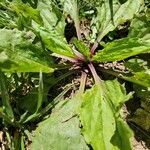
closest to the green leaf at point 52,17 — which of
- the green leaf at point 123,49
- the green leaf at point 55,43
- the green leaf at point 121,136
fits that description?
the green leaf at point 55,43

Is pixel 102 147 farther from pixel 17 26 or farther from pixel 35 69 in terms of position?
pixel 17 26

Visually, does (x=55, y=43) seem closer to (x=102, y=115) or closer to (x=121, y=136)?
(x=102, y=115)

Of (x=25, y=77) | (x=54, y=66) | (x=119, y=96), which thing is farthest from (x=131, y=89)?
(x=25, y=77)

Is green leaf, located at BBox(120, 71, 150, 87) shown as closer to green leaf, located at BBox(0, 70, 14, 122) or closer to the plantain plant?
the plantain plant

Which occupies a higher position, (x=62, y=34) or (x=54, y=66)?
(x=62, y=34)

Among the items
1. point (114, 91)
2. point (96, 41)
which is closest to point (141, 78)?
point (114, 91)

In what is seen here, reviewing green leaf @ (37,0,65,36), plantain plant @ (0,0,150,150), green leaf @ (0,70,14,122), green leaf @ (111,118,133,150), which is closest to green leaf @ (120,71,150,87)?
plantain plant @ (0,0,150,150)
